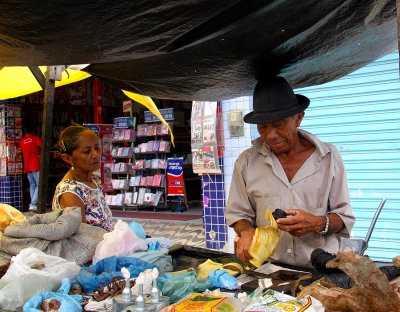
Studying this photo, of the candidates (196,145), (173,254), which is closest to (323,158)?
(173,254)

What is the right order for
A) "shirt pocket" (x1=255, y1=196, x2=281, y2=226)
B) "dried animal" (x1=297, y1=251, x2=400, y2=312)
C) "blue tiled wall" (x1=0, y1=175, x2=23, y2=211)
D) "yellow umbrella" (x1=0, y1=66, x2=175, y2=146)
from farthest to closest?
"blue tiled wall" (x1=0, y1=175, x2=23, y2=211), "yellow umbrella" (x1=0, y1=66, x2=175, y2=146), "shirt pocket" (x1=255, y1=196, x2=281, y2=226), "dried animal" (x1=297, y1=251, x2=400, y2=312)

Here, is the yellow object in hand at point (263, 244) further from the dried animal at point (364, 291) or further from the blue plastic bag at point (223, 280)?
the dried animal at point (364, 291)

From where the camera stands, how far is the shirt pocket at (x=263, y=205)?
2631mm

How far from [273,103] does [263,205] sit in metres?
0.66

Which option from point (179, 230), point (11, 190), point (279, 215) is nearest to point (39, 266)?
point (279, 215)

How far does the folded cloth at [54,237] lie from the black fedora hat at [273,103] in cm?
132

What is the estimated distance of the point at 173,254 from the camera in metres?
3.07

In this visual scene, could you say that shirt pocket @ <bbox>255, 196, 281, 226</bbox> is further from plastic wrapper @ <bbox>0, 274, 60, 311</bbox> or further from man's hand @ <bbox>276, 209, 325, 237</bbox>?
plastic wrapper @ <bbox>0, 274, 60, 311</bbox>

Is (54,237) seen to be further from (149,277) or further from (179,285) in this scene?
(179,285)

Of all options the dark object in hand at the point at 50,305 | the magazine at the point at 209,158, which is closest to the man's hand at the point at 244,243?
the dark object in hand at the point at 50,305

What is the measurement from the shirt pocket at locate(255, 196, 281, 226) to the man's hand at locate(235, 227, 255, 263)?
10.2 inches

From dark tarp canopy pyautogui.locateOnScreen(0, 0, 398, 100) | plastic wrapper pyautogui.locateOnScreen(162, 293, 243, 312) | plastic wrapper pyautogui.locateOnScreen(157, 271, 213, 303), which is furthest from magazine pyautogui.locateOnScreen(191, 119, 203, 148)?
plastic wrapper pyautogui.locateOnScreen(162, 293, 243, 312)

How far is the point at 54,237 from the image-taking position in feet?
8.54

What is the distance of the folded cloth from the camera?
2602 millimetres
